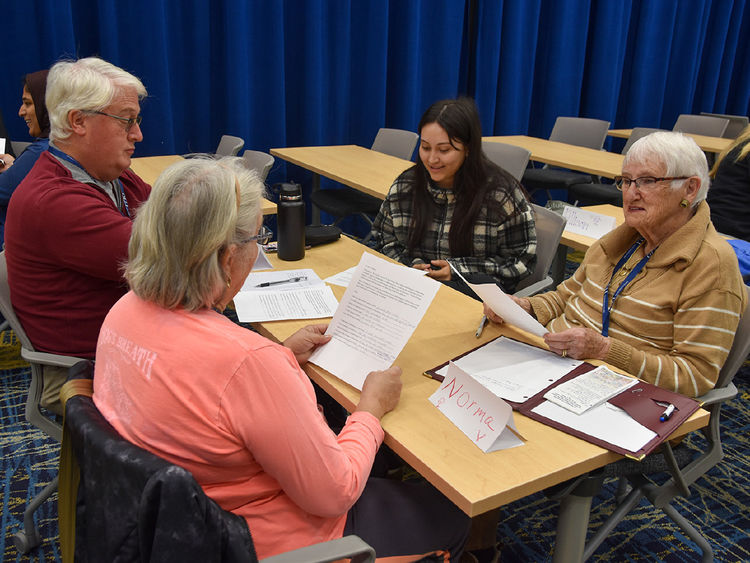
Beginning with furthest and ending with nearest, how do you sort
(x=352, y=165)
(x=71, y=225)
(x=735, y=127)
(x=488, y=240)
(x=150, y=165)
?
(x=735, y=127) < (x=352, y=165) < (x=150, y=165) < (x=488, y=240) < (x=71, y=225)

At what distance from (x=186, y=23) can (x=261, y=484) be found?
409 cm

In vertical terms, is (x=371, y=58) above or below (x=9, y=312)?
above

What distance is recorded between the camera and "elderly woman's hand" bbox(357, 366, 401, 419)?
121 cm

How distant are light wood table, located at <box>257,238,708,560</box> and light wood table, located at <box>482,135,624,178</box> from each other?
2.75 meters

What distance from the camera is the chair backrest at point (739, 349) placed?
4.78ft

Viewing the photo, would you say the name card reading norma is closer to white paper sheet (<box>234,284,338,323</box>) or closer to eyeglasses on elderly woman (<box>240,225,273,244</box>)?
white paper sheet (<box>234,284,338,323</box>)

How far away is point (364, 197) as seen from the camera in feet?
13.7

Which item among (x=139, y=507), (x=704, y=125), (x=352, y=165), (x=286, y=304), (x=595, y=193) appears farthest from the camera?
(x=704, y=125)

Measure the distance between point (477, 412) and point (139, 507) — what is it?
617mm

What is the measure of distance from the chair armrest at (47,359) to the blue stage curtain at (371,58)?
9.97 feet

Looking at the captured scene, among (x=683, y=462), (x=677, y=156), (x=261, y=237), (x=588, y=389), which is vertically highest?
(x=677, y=156)

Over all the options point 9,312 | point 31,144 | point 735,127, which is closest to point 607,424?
point 9,312

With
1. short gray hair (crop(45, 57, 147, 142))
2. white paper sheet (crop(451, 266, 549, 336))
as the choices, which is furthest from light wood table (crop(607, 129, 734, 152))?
short gray hair (crop(45, 57, 147, 142))

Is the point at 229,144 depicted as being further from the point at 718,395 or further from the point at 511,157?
the point at 718,395
